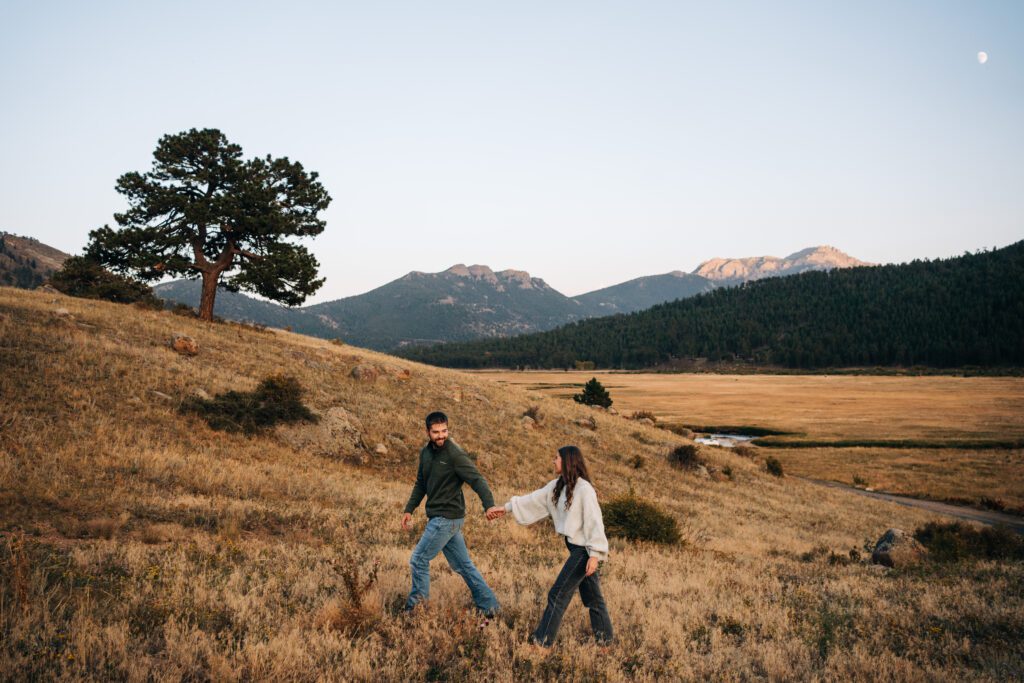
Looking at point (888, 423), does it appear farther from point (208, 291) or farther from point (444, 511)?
point (444, 511)

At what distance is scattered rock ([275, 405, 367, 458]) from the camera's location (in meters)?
19.0

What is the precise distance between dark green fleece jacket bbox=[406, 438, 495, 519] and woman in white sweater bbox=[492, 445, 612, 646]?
654 millimetres

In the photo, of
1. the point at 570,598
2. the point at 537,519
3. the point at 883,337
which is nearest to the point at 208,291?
the point at 537,519

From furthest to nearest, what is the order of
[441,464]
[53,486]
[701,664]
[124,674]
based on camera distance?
[53,486] < [441,464] < [701,664] < [124,674]

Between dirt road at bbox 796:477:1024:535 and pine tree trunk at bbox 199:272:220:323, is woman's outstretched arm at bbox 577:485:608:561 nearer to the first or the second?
dirt road at bbox 796:477:1024:535

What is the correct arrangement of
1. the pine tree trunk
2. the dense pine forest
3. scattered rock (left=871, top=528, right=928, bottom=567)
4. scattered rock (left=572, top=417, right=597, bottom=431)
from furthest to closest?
the dense pine forest
scattered rock (left=572, top=417, right=597, bottom=431)
the pine tree trunk
scattered rock (left=871, top=528, right=928, bottom=567)

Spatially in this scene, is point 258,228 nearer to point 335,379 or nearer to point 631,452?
point 335,379

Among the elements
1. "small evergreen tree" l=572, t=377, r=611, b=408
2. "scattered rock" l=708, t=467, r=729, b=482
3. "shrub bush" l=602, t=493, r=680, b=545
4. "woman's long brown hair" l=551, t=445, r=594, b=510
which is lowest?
"scattered rock" l=708, t=467, r=729, b=482

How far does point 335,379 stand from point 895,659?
993 inches

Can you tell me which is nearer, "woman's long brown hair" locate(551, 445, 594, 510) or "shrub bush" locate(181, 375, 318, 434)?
"woman's long brown hair" locate(551, 445, 594, 510)

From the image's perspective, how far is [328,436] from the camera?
19984 millimetres

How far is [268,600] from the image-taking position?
692cm

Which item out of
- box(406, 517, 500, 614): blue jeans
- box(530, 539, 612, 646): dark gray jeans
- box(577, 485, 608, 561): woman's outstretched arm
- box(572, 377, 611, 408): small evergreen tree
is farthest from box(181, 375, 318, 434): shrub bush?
box(572, 377, 611, 408): small evergreen tree

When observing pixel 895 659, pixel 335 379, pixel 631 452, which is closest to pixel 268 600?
pixel 895 659
